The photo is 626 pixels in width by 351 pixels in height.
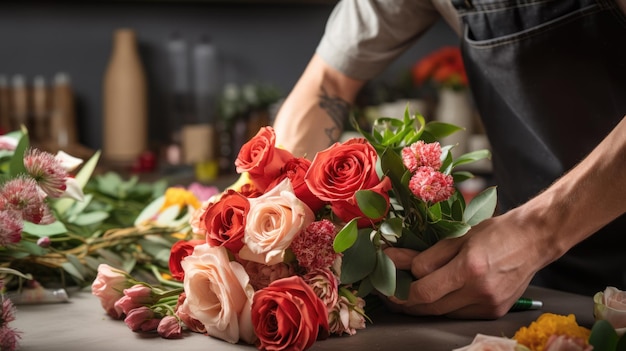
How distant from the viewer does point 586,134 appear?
1361 millimetres

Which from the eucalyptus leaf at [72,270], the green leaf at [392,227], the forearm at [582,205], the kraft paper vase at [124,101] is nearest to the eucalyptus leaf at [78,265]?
the eucalyptus leaf at [72,270]

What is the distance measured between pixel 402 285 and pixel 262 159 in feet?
0.68

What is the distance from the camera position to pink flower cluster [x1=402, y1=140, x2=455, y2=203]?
2.68ft

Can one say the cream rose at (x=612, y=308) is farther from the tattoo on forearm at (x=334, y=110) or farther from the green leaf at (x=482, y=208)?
the tattoo on forearm at (x=334, y=110)

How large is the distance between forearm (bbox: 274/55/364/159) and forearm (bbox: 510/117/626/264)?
57 cm

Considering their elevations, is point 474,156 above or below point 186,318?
above

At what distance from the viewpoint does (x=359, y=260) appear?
2.87 ft

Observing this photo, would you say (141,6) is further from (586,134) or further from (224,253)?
(224,253)

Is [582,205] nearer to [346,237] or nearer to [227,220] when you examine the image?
[346,237]

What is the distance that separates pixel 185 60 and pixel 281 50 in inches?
18.4

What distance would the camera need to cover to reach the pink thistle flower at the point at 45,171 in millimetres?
967

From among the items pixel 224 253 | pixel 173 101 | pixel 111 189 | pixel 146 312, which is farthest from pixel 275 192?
pixel 173 101

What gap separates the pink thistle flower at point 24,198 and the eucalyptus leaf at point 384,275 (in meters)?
0.37

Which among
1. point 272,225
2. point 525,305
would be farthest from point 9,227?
point 525,305
